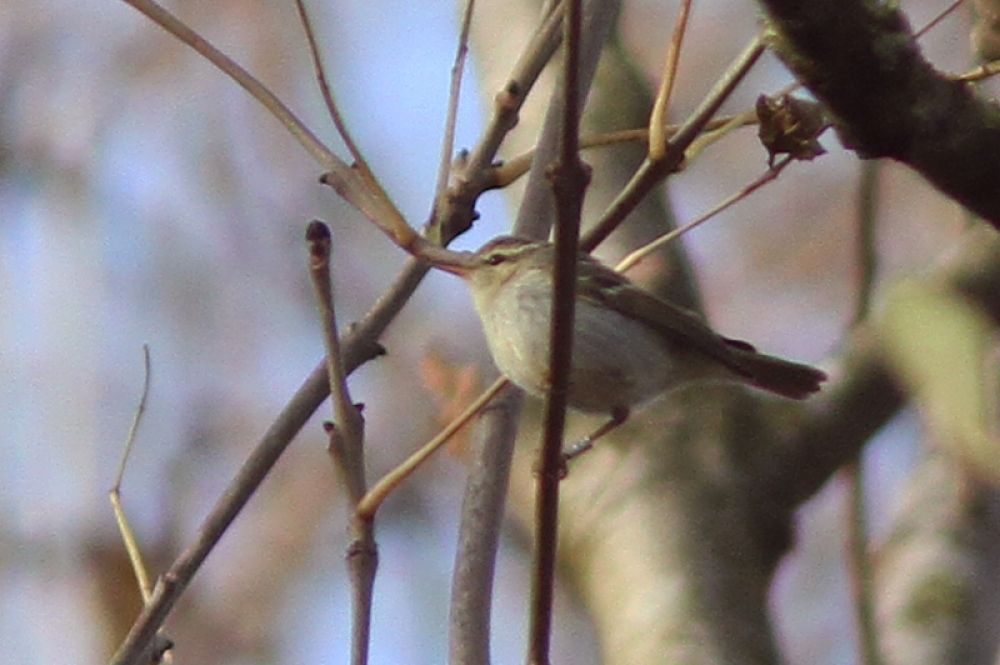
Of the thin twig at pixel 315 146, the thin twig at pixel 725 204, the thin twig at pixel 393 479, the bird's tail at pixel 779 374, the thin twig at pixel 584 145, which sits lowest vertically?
the thin twig at pixel 393 479

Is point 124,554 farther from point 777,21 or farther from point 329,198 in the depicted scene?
point 777,21

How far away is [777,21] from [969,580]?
2.51 m

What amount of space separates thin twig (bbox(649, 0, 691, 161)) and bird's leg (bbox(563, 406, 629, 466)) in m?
0.68

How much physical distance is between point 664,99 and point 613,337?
1.34 meters

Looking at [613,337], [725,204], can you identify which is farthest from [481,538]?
[613,337]

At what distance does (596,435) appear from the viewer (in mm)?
2652

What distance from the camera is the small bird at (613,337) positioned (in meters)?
3.25

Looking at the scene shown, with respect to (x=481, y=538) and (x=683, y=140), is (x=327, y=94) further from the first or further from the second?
(x=481, y=538)

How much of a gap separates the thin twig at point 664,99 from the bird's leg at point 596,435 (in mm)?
681

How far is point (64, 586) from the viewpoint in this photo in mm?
6605

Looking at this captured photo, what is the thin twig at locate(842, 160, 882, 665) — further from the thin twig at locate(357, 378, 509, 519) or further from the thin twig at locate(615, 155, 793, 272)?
the thin twig at locate(357, 378, 509, 519)

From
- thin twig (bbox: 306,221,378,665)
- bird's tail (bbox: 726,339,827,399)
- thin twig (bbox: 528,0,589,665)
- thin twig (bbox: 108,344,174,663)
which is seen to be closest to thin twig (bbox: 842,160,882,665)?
bird's tail (bbox: 726,339,827,399)

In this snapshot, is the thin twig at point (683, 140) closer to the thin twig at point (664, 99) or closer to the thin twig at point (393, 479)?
the thin twig at point (664, 99)

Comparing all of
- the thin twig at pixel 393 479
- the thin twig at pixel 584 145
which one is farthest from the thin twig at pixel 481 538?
the thin twig at pixel 584 145
